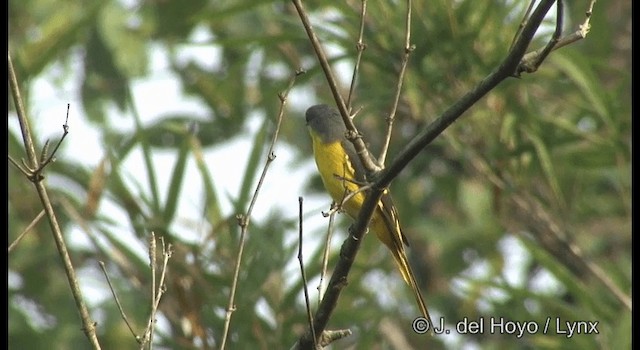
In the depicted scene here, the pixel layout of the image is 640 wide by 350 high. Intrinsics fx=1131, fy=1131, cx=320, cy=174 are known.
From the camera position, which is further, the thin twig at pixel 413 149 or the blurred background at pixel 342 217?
the blurred background at pixel 342 217

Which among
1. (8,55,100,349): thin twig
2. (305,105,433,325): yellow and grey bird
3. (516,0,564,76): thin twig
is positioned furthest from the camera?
(305,105,433,325): yellow and grey bird

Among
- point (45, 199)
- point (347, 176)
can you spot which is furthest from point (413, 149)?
point (347, 176)

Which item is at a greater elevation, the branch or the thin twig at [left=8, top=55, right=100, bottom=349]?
the branch

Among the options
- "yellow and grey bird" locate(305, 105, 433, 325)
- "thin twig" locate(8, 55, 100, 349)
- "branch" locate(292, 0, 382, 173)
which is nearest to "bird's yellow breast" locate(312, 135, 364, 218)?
"yellow and grey bird" locate(305, 105, 433, 325)

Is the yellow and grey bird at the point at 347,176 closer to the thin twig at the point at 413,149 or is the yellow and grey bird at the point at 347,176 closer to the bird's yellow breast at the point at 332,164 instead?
the bird's yellow breast at the point at 332,164

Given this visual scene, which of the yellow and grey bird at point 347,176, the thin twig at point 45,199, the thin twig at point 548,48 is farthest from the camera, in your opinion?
the yellow and grey bird at point 347,176

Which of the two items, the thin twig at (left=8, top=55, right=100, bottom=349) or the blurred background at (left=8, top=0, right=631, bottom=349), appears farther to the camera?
the blurred background at (left=8, top=0, right=631, bottom=349)

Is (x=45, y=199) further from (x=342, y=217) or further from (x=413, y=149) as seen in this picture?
(x=342, y=217)

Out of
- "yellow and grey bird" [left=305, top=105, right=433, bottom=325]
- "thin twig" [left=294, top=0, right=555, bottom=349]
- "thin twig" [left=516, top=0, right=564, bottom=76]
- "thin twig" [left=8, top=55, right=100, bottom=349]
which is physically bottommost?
"thin twig" [left=8, top=55, right=100, bottom=349]

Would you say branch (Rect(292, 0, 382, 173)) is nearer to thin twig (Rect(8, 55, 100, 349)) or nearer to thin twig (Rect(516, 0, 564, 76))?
thin twig (Rect(516, 0, 564, 76))

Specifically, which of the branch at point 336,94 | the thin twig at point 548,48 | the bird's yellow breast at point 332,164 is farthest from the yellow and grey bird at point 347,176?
the thin twig at point 548,48

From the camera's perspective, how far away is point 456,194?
8109 millimetres

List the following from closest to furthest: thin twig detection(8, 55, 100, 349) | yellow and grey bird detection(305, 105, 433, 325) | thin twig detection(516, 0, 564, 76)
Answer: thin twig detection(516, 0, 564, 76) < thin twig detection(8, 55, 100, 349) < yellow and grey bird detection(305, 105, 433, 325)

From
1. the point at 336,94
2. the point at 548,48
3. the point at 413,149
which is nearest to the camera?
the point at 548,48
